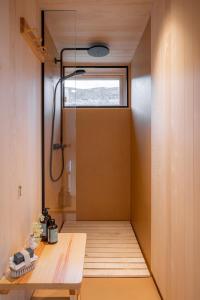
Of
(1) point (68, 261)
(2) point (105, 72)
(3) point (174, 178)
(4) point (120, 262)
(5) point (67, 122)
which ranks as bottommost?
(4) point (120, 262)

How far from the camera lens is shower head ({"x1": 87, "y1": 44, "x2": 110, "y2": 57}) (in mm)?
3472

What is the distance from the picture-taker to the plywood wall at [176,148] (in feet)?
4.86

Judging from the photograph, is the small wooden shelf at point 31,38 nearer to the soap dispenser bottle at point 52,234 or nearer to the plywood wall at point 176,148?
the plywood wall at point 176,148

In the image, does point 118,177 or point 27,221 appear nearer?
point 27,221

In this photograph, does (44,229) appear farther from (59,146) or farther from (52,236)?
(59,146)

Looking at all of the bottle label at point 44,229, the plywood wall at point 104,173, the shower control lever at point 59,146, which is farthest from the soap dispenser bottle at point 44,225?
the plywood wall at point 104,173

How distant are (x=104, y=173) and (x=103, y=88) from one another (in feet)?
4.59

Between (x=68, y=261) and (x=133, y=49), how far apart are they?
116 inches

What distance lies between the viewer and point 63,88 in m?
3.27

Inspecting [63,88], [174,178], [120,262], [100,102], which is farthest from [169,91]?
[100,102]

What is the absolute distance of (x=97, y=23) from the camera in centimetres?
286

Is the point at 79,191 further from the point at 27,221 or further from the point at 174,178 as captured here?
the point at 174,178

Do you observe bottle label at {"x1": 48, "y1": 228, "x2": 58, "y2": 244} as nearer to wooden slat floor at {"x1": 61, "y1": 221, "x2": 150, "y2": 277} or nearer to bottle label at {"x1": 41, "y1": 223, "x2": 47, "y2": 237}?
bottle label at {"x1": 41, "y1": 223, "x2": 47, "y2": 237}

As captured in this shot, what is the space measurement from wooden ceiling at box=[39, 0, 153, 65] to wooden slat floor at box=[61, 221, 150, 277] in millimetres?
2355
